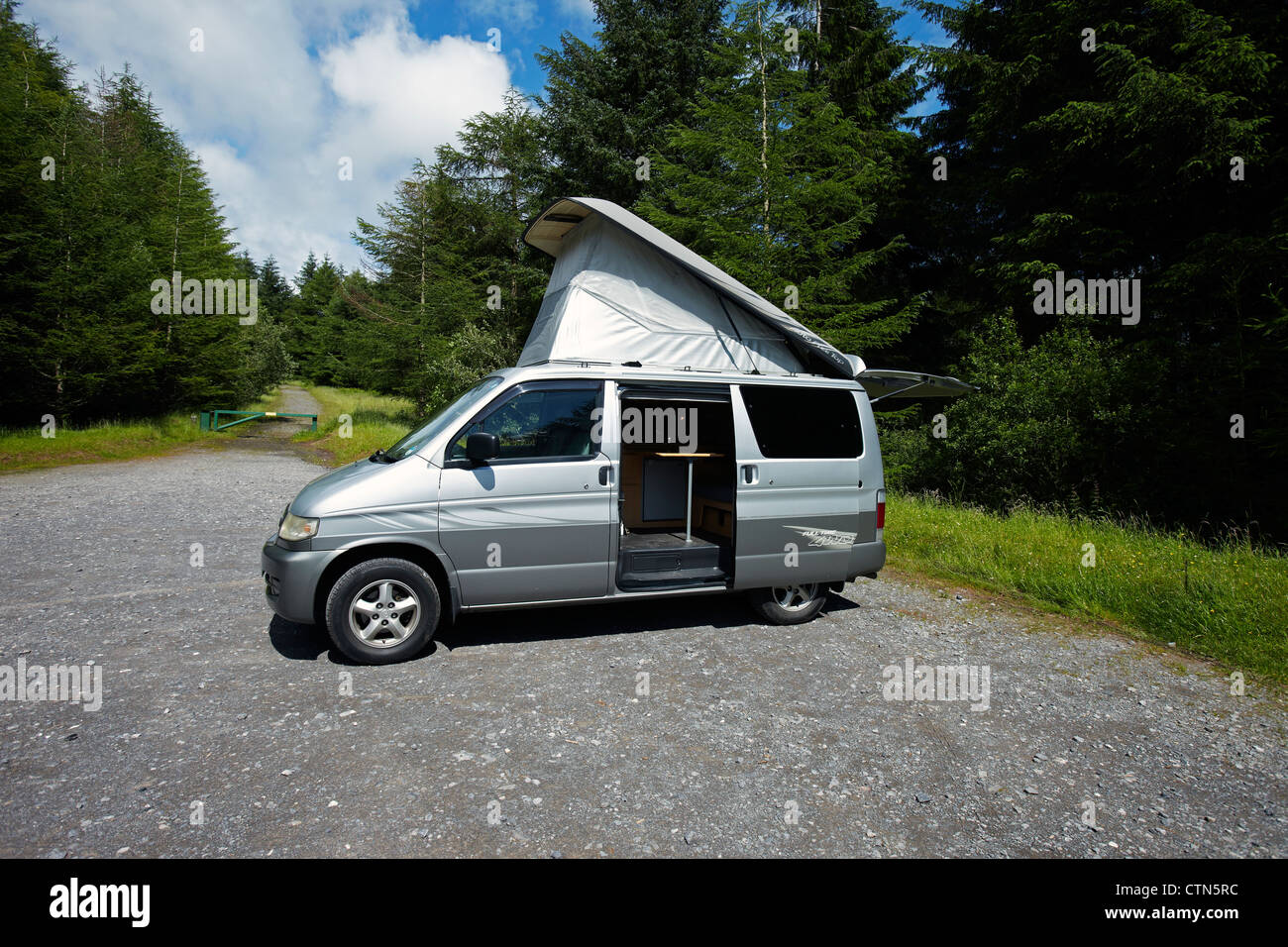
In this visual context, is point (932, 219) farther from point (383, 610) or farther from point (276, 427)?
point (276, 427)

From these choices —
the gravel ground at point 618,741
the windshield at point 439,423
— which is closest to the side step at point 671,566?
the gravel ground at point 618,741

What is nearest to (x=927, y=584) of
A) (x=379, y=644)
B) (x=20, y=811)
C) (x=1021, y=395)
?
(x=379, y=644)

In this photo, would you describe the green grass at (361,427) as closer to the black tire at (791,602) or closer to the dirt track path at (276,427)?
the dirt track path at (276,427)

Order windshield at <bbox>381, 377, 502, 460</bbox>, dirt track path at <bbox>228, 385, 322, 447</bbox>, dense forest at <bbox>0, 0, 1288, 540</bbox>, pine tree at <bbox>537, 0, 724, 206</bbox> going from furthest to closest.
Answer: dirt track path at <bbox>228, 385, 322, 447</bbox>
pine tree at <bbox>537, 0, 724, 206</bbox>
dense forest at <bbox>0, 0, 1288, 540</bbox>
windshield at <bbox>381, 377, 502, 460</bbox>

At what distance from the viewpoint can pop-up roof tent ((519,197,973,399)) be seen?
6.95 m

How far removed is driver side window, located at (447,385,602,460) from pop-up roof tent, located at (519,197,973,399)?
5.49 ft

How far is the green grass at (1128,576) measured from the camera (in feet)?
18.2

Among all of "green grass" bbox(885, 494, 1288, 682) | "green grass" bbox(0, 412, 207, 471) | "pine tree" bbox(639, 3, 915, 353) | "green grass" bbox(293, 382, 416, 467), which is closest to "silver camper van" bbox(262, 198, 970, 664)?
"green grass" bbox(885, 494, 1288, 682)

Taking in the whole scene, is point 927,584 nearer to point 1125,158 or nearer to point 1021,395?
point 1021,395

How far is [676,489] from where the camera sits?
7035 mm

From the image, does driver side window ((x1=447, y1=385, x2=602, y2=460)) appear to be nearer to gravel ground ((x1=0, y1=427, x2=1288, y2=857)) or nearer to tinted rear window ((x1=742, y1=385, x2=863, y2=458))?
tinted rear window ((x1=742, y1=385, x2=863, y2=458))

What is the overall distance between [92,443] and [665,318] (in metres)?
17.3

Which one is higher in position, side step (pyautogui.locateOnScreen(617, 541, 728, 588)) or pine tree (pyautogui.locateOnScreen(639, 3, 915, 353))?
pine tree (pyautogui.locateOnScreen(639, 3, 915, 353))
